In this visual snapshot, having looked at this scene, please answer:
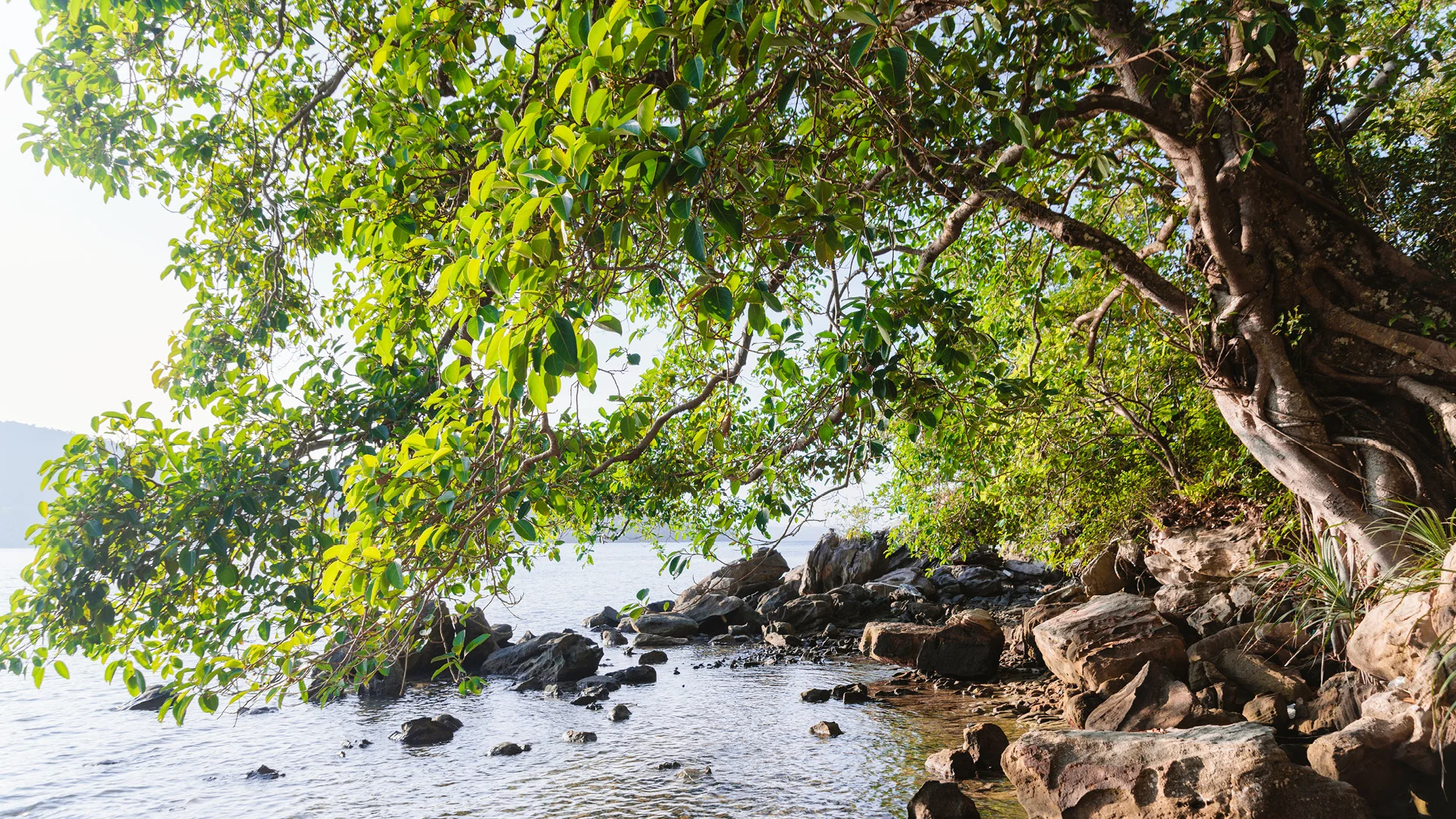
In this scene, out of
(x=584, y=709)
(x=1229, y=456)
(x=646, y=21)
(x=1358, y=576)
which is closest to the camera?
(x=646, y=21)

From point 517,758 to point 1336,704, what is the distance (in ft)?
30.8

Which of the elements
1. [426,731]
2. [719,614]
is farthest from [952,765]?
[719,614]

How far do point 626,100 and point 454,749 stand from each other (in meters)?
11.4

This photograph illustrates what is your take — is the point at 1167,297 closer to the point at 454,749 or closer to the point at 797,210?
the point at 797,210

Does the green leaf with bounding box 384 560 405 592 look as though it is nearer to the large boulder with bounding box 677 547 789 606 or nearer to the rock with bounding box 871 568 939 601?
the rock with bounding box 871 568 939 601

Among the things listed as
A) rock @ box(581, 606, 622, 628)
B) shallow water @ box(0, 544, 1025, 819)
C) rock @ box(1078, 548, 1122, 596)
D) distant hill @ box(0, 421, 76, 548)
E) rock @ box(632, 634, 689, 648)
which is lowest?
shallow water @ box(0, 544, 1025, 819)

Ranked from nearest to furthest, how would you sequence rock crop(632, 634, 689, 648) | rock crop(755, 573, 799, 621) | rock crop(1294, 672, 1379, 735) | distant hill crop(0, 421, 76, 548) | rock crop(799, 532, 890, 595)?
rock crop(1294, 672, 1379, 735) → rock crop(632, 634, 689, 648) → rock crop(755, 573, 799, 621) → rock crop(799, 532, 890, 595) → distant hill crop(0, 421, 76, 548)

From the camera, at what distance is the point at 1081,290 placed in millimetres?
8844

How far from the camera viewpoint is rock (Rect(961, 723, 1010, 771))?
7461 mm

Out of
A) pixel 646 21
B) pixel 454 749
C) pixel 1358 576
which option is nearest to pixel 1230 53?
pixel 1358 576

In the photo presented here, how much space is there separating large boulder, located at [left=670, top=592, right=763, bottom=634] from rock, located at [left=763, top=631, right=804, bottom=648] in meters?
2.87

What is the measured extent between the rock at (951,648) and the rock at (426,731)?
7.86 m

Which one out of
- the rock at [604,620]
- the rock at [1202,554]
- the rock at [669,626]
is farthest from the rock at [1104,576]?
the rock at [604,620]

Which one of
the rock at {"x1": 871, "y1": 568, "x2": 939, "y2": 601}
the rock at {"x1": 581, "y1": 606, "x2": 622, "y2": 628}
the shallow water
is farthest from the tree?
the rock at {"x1": 581, "y1": 606, "x2": 622, "y2": 628}
